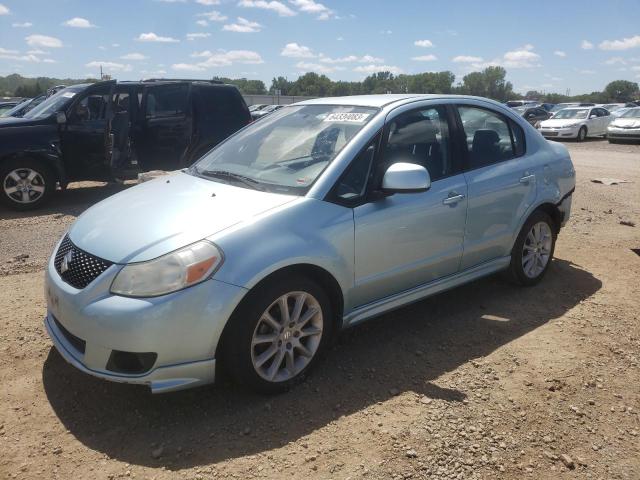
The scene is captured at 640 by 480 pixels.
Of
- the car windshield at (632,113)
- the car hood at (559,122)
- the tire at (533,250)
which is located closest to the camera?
the tire at (533,250)

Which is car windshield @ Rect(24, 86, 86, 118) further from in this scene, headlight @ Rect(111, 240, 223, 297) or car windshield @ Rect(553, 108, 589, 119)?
car windshield @ Rect(553, 108, 589, 119)

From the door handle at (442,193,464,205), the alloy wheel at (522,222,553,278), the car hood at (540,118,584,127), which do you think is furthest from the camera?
the car hood at (540,118,584,127)

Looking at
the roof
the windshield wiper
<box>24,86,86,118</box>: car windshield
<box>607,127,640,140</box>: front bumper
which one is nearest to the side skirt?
the windshield wiper

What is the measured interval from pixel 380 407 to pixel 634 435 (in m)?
1.35

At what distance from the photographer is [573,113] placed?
24.1m

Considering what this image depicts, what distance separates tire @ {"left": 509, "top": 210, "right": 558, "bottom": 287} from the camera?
4660mm

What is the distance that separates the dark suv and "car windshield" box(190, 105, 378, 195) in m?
4.95

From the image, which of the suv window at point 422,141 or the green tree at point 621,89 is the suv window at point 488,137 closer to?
the suv window at point 422,141

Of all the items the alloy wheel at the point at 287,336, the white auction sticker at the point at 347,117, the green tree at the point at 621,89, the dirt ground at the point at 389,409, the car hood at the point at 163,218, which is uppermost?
the green tree at the point at 621,89

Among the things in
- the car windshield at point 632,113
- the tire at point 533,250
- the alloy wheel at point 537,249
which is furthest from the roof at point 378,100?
the car windshield at point 632,113

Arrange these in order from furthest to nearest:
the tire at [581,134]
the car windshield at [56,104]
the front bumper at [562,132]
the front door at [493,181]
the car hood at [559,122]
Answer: the tire at [581,134] < the car hood at [559,122] < the front bumper at [562,132] < the car windshield at [56,104] < the front door at [493,181]

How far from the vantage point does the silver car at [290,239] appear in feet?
8.99

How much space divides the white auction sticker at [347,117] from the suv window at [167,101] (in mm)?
5990

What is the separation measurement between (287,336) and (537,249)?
2.84 metres
